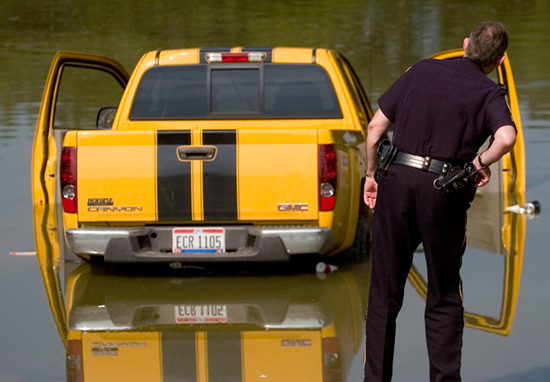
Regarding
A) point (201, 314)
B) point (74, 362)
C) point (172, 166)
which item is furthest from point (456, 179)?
point (172, 166)

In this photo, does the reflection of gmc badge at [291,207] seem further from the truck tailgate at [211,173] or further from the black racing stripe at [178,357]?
the black racing stripe at [178,357]

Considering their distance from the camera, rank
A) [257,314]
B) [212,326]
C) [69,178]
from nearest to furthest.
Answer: [212,326] → [257,314] → [69,178]

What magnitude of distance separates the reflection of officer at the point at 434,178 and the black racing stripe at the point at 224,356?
0.85 meters

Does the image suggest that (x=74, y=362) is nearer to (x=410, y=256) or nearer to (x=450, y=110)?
(x=410, y=256)

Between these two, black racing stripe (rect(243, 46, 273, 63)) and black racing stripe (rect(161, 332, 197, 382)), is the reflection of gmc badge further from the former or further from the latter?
black racing stripe (rect(243, 46, 273, 63))

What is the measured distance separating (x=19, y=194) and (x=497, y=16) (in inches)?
1033

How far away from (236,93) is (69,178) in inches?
68.8

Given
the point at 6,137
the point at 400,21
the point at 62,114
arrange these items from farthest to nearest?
1. the point at 400,21
2. the point at 62,114
3. the point at 6,137

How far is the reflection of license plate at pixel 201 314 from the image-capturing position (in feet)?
26.7

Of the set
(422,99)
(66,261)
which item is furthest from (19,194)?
(422,99)

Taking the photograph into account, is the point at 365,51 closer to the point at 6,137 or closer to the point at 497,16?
the point at 497,16

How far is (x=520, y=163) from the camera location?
1252 cm

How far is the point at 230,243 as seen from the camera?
916 centimetres

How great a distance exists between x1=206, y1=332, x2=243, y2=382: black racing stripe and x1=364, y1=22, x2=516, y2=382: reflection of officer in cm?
85
